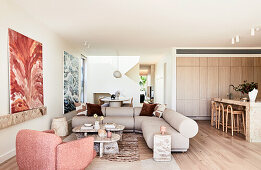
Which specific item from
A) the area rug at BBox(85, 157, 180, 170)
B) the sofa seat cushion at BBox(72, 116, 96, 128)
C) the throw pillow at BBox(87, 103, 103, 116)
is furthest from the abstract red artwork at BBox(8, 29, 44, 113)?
the area rug at BBox(85, 157, 180, 170)

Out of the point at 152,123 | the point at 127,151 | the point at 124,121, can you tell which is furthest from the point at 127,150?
the point at 124,121

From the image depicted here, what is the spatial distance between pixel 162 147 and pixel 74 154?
1606 mm

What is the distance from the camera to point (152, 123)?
4543 millimetres

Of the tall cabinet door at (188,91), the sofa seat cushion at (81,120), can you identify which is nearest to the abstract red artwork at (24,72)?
the sofa seat cushion at (81,120)

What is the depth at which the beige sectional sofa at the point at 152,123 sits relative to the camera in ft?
12.2

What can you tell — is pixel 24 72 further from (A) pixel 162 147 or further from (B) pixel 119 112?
(A) pixel 162 147

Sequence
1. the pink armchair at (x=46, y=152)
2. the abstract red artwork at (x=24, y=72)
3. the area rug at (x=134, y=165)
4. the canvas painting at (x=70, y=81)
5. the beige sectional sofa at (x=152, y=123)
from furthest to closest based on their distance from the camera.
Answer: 1. the canvas painting at (x=70, y=81)
2. the beige sectional sofa at (x=152, y=123)
3. the abstract red artwork at (x=24, y=72)
4. the area rug at (x=134, y=165)
5. the pink armchair at (x=46, y=152)

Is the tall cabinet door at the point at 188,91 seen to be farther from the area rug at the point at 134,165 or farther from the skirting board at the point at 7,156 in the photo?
the skirting board at the point at 7,156

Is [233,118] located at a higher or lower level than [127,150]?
higher

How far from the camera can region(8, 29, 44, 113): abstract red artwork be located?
3.49 m

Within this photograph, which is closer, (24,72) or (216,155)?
(216,155)

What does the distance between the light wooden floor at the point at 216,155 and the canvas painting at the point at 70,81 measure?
2931 mm


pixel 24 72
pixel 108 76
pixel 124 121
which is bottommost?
pixel 124 121

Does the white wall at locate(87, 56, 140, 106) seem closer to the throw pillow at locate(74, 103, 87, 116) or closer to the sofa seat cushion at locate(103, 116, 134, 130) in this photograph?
the throw pillow at locate(74, 103, 87, 116)
